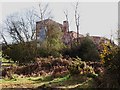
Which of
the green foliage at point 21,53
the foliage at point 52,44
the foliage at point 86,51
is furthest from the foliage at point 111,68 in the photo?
the foliage at point 52,44

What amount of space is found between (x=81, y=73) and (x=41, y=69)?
9.92 metres

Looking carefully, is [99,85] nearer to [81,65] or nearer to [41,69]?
[81,65]

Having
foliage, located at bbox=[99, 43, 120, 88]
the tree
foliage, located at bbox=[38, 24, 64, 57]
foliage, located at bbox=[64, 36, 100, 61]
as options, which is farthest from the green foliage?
foliage, located at bbox=[99, 43, 120, 88]

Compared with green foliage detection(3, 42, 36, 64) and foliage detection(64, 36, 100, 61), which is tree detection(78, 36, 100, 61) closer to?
foliage detection(64, 36, 100, 61)

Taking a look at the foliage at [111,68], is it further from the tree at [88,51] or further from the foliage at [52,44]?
the foliage at [52,44]

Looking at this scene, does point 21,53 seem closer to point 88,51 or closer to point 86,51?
point 86,51

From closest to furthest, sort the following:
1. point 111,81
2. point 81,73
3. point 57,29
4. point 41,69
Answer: point 111,81
point 81,73
point 41,69
point 57,29

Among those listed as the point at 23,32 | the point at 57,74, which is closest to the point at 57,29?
the point at 23,32

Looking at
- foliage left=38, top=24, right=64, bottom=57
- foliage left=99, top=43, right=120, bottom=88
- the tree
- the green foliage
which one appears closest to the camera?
foliage left=99, top=43, right=120, bottom=88

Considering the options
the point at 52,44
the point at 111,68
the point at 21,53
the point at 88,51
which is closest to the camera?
the point at 111,68

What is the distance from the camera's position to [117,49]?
1043 centimetres

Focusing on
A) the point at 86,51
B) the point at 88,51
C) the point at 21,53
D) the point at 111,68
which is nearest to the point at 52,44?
the point at 86,51

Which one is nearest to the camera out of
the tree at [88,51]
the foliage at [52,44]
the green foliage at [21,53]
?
the green foliage at [21,53]

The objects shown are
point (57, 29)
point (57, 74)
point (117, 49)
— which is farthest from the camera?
point (57, 29)
